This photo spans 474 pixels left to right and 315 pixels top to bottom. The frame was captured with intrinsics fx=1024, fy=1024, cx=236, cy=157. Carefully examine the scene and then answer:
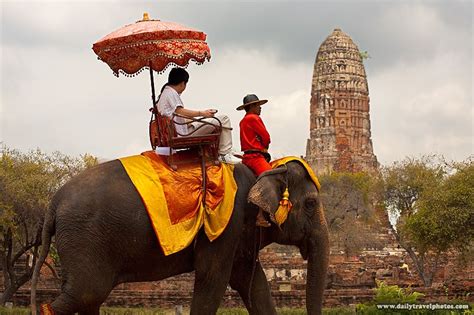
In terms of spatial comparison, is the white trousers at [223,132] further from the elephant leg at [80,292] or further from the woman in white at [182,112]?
the elephant leg at [80,292]

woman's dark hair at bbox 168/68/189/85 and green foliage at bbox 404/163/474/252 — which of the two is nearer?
woman's dark hair at bbox 168/68/189/85

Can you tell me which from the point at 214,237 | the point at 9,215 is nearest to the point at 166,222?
the point at 214,237

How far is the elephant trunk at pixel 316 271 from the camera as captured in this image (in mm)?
9922

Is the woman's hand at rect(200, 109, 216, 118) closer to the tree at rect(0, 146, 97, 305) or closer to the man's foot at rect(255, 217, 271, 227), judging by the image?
the man's foot at rect(255, 217, 271, 227)

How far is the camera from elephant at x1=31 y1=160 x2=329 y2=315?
29.6 feet

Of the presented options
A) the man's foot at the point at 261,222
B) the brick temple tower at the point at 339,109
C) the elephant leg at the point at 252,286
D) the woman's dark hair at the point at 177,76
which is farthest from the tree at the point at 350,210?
the man's foot at the point at 261,222

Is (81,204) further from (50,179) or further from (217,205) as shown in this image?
(50,179)

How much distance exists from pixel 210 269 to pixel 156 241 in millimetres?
571

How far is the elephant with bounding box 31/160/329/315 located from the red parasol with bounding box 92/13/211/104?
1132 millimetres

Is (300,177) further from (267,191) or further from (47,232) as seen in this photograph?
(47,232)

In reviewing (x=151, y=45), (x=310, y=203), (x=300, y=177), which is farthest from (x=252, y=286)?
(x=151, y=45)

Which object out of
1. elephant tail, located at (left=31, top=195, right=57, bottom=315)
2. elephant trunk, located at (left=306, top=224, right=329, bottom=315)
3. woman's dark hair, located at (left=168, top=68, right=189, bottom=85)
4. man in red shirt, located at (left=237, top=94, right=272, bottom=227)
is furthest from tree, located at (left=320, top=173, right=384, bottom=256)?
elephant tail, located at (left=31, top=195, right=57, bottom=315)

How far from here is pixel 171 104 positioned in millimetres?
9781

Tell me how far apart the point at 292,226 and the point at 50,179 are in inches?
886
